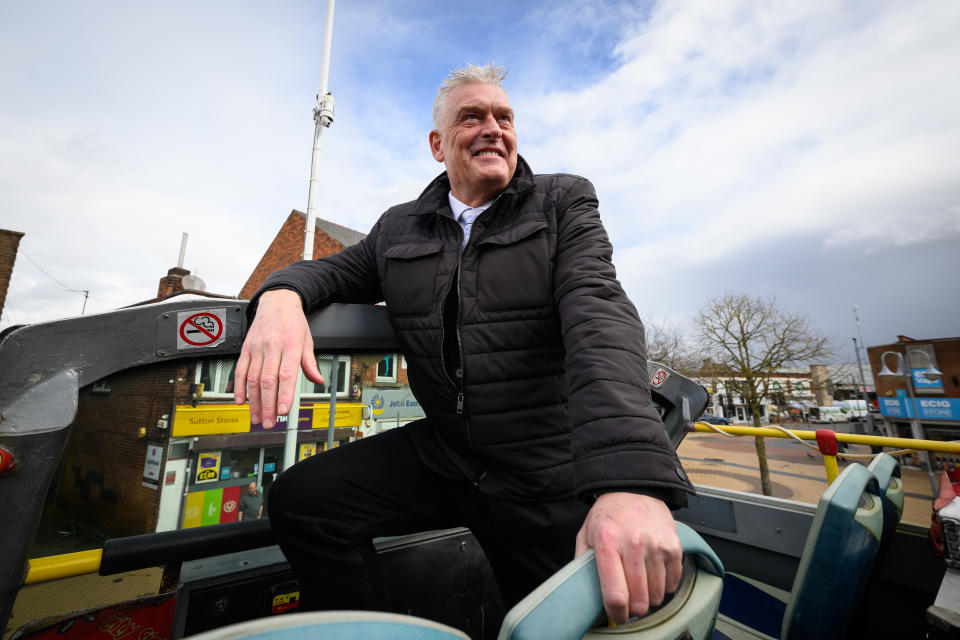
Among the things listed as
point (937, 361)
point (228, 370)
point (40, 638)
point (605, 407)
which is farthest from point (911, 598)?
point (937, 361)

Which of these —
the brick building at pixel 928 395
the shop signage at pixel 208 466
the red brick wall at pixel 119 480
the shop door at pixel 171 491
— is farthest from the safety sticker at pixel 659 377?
the brick building at pixel 928 395

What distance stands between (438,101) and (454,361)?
112 cm

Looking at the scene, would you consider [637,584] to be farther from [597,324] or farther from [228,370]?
[228,370]

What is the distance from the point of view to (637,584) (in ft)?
1.89

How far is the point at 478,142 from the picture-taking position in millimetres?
1536

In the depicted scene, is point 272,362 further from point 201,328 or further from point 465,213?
point 465,213

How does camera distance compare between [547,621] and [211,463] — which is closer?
[547,621]

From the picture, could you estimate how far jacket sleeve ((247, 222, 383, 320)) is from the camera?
127 cm

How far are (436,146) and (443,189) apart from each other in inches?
13.5

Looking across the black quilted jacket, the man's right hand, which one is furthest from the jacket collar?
the man's right hand

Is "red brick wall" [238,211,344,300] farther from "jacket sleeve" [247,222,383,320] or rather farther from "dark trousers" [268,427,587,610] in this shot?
"dark trousers" [268,427,587,610]

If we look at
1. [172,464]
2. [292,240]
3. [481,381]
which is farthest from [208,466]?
[481,381]

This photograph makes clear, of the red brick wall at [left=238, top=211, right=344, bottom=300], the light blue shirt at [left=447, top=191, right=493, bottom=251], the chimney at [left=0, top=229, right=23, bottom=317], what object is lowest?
the light blue shirt at [left=447, top=191, right=493, bottom=251]

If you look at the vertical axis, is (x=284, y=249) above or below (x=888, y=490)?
above
